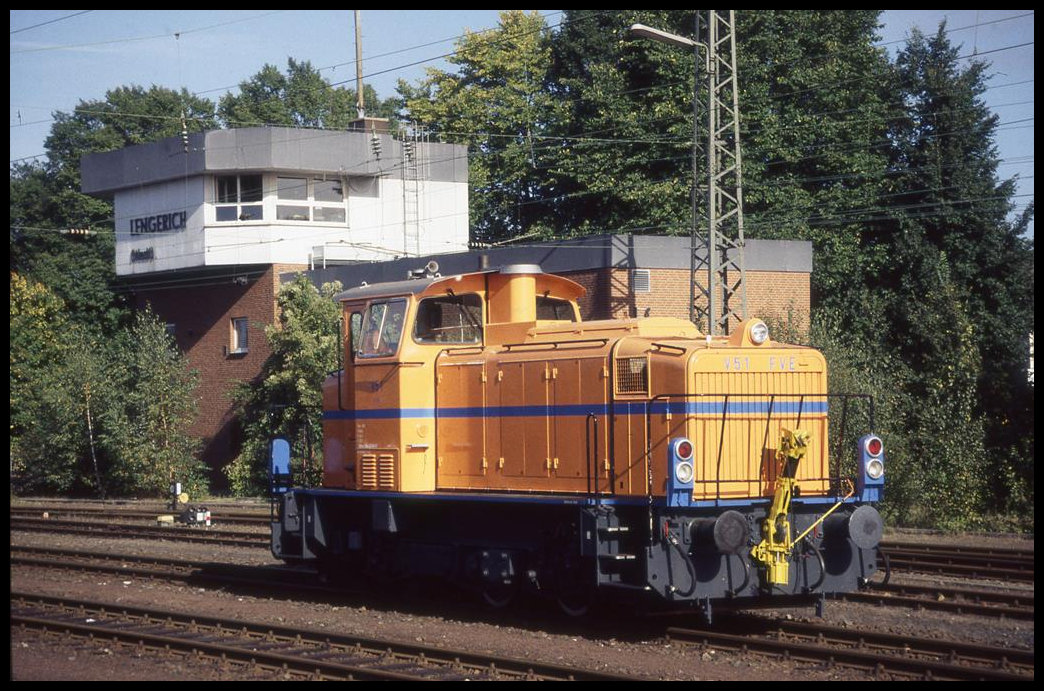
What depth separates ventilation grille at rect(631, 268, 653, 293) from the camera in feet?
87.6

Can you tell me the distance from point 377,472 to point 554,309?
2.82 m

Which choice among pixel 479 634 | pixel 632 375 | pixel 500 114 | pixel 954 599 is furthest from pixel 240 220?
→ pixel 954 599

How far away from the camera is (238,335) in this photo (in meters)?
35.8

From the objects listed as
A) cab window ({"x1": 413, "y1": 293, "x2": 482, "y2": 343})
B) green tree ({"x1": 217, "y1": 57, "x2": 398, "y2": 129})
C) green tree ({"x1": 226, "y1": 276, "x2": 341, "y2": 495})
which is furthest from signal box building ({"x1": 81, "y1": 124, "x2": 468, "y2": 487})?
green tree ({"x1": 217, "y1": 57, "x2": 398, "y2": 129})

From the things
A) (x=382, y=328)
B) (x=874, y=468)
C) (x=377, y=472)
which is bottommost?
(x=377, y=472)

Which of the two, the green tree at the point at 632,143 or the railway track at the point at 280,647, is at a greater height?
the green tree at the point at 632,143

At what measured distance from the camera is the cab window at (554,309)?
1405 centimetres

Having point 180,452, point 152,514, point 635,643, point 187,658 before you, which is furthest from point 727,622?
point 180,452

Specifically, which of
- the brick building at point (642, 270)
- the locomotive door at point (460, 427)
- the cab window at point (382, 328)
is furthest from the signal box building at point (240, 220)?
the locomotive door at point (460, 427)

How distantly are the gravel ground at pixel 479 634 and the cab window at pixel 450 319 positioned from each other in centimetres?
310

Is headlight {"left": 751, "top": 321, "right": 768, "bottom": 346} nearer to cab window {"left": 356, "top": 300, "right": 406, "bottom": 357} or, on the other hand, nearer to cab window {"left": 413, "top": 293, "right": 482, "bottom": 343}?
cab window {"left": 413, "top": 293, "right": 482, "bottom": 343}

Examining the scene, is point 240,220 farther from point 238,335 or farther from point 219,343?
point 219,343

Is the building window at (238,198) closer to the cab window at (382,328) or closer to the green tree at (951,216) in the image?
the green tree at (951,216)

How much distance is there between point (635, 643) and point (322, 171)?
2758 centimetres
